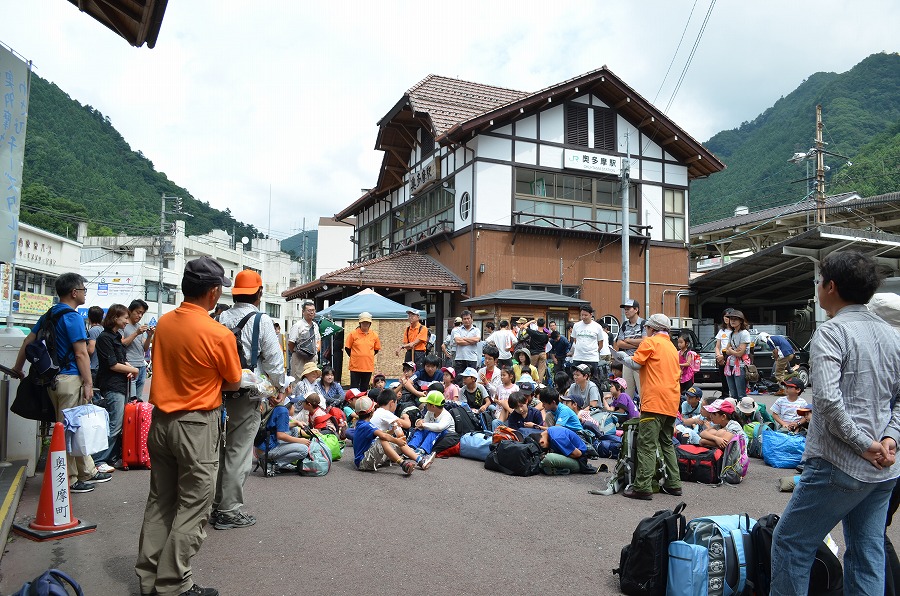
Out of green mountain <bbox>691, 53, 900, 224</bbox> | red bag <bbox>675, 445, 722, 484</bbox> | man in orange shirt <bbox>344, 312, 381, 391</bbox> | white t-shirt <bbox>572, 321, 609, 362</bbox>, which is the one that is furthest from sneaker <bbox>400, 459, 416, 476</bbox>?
green mountain <bbox>691, 53, 900, 224</bbox>

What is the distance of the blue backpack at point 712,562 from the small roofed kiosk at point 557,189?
1558 cm

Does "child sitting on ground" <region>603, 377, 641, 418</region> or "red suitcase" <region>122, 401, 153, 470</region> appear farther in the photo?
"child sitting on ground" <region>603, 377, 641, 418</region>

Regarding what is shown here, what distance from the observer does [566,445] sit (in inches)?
298

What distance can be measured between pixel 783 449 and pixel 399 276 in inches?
543

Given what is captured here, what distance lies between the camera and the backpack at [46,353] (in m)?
5.36

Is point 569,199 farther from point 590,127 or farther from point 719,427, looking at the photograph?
point 719,427

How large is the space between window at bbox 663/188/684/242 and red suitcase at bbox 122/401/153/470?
18.5 m

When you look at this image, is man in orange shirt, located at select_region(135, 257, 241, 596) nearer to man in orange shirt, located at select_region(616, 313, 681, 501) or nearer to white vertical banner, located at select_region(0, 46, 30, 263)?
white vertical banner, located at select_region(0, 46, 30, 263)

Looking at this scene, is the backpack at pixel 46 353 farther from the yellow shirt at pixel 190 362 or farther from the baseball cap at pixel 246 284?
the yellow shirt at pixel 190 362

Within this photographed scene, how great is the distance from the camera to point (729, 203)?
45.4 meters

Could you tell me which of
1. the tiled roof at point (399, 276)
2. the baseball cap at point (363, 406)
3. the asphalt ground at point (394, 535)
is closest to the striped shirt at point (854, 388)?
the asphalt ground at point (394, 535)

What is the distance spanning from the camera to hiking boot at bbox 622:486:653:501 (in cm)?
619

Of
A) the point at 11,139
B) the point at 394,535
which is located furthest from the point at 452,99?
the point at 394,535

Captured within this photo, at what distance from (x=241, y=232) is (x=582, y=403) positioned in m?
76.5
